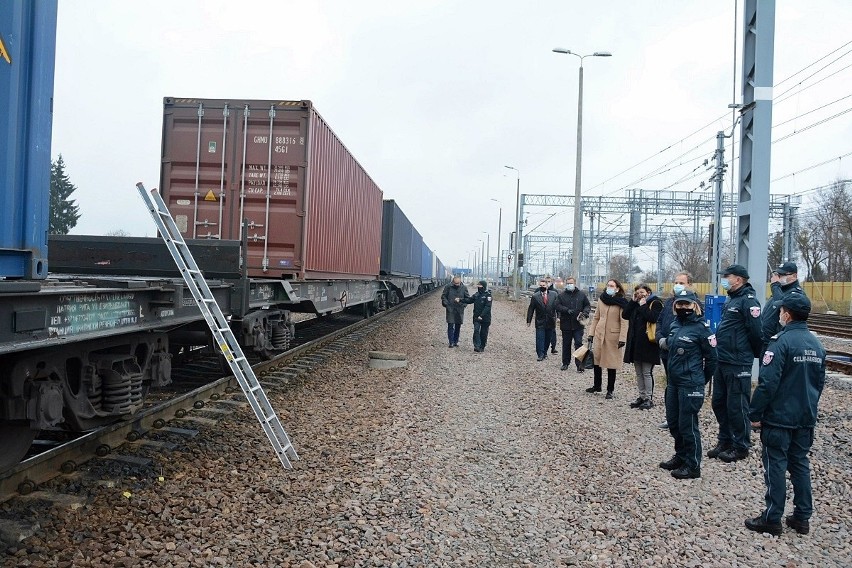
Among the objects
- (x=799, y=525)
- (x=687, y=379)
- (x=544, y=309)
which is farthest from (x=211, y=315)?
(x=544, y=309)

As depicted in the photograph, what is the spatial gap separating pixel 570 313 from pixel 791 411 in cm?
680

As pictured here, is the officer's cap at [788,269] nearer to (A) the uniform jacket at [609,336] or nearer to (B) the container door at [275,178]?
(A) the uniform jacket at [609,336]

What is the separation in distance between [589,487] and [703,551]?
1.13 meters

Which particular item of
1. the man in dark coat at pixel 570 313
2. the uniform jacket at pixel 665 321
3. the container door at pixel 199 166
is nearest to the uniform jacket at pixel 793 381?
the uniform jacket at pixel 665 321

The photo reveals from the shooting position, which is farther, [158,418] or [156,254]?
[156,254]

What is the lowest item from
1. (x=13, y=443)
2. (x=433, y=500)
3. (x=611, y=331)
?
(x=433, y=500)

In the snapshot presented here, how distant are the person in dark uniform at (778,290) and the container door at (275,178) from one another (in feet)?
19.3

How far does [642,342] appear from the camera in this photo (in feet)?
26.0

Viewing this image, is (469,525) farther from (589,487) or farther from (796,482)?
(796,482)

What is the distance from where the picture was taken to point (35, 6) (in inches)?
138

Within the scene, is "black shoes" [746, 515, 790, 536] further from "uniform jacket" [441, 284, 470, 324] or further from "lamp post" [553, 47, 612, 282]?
"lamp post" [553, 47, 612, 282]

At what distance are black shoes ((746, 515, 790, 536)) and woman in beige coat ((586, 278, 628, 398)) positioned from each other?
4436 mm

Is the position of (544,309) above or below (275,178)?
below

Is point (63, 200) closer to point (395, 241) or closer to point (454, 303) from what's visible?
point (395, 241)
